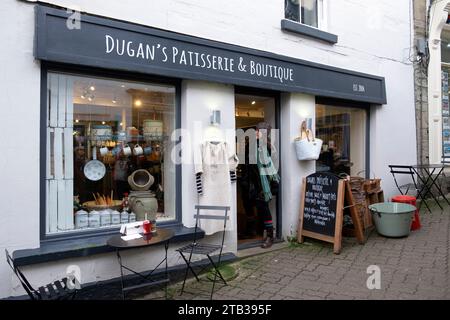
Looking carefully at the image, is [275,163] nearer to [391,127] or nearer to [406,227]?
[406,227]

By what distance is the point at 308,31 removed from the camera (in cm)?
573

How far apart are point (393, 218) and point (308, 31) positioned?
128 inches

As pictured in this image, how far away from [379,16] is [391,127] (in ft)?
7.39

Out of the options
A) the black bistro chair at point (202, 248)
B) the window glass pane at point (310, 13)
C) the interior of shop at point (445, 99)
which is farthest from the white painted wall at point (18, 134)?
the interior of shop at point (445, 99)

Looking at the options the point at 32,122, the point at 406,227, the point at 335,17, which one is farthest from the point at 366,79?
the point at 32,122

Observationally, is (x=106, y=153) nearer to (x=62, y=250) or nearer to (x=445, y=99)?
(x=62, y=250)

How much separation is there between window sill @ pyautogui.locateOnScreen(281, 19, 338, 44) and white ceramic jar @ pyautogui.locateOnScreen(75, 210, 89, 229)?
393 centimetres

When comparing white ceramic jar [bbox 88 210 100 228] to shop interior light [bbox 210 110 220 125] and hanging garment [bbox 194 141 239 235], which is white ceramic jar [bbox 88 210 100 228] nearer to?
hanging garment [bbox 194 141 239 235]

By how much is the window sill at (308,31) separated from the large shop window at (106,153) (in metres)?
2.22

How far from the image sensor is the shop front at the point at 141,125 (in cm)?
370

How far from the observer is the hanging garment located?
179 inches

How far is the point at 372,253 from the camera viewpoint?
4.88 metres

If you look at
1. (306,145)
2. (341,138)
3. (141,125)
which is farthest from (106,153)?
(341,138)

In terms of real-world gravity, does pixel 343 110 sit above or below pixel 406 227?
above
